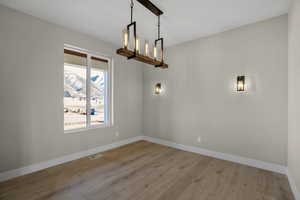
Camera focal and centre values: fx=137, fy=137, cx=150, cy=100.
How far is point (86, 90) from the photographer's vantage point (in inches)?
141

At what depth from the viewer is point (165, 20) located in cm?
284

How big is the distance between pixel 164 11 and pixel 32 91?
2.95m

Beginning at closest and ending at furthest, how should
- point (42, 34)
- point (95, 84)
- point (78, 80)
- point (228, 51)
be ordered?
point (42, 34)
point (228, 51)
point (78, 80)
point (95, 84)

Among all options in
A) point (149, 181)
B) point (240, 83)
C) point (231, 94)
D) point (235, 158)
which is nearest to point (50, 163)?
point (149, 181)

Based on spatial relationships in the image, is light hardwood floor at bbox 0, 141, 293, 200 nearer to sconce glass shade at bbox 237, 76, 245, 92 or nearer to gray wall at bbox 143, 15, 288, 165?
gray wall at bbox 143, 15, 288, 165

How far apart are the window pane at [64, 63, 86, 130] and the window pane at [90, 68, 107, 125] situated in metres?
0.24

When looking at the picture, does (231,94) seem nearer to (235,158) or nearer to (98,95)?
(235,158)

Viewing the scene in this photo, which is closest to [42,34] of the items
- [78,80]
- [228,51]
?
[78,80]

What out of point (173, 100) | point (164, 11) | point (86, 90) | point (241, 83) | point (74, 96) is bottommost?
point (173, 100)

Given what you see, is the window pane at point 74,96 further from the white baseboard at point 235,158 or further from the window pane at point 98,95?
the white baseboard at point 235,158

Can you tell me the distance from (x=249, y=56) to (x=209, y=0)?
1.51 metres

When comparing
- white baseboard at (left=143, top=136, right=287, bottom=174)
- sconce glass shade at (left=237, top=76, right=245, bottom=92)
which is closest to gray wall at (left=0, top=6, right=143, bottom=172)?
white baseboard at (left=143, top=136, right=287, bottom=174)

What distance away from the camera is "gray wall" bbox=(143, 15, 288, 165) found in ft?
8.71

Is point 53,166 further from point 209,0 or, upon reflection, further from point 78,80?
point 209,0
